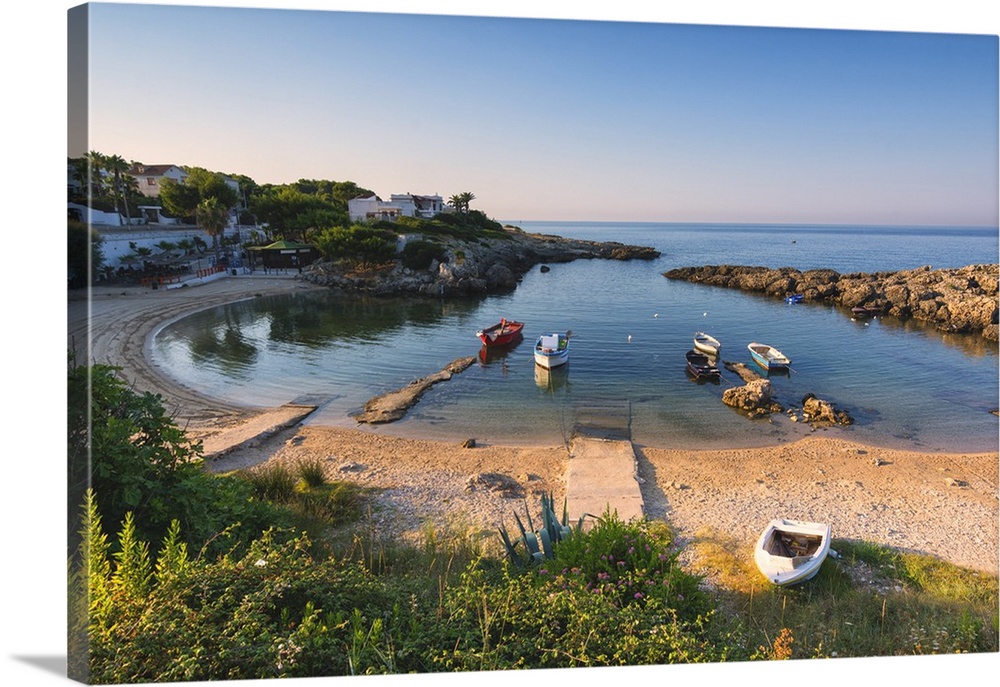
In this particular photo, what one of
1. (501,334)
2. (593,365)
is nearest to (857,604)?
(593,365)

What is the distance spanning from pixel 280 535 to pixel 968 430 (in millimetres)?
13224

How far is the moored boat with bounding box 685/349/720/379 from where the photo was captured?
14328 mm

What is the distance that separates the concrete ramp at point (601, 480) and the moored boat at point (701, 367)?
214 inches

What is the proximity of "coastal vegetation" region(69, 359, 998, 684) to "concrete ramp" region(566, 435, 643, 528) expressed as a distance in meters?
2.29

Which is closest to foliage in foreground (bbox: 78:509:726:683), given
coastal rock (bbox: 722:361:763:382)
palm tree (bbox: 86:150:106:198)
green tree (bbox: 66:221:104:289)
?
green tree (bbox: 66:221:104:289)

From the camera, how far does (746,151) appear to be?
7.12 m

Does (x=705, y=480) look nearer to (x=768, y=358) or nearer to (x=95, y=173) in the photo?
(x=95, y=173)

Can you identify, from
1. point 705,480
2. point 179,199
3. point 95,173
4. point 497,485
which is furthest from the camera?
point 179,199

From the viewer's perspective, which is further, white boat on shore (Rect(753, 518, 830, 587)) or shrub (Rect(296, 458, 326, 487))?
shrub (Rect(296, 458, 326, 487))

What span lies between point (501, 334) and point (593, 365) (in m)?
3.49

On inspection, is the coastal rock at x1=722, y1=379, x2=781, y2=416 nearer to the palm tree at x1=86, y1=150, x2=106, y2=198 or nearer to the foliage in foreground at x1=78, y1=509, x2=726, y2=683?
the foliage in foreground at x1=78, y1=509, x2=726, y2=683

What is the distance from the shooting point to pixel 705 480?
8227 mm

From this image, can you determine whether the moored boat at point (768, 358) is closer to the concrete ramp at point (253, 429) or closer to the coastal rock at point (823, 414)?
the coastal rock at point (823, 414)

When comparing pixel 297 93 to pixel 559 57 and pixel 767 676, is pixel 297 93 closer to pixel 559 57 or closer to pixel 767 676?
pixel 559 57
